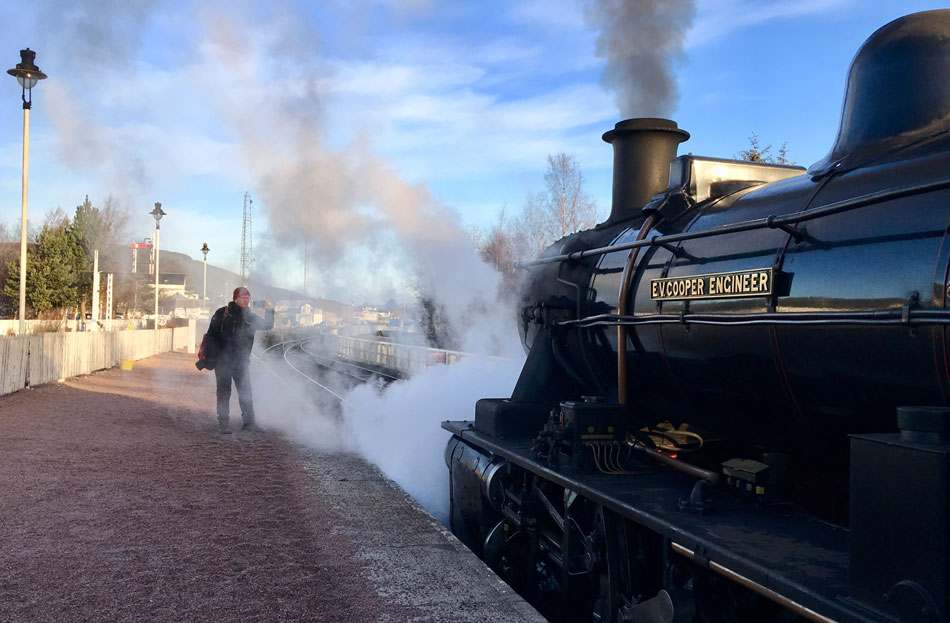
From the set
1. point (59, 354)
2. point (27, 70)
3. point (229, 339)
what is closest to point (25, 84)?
point (27, 70)

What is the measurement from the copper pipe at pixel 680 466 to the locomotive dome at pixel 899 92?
143 centimetres

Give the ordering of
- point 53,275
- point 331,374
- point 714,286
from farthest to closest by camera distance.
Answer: point 53,275
point 331,374
point 714,286

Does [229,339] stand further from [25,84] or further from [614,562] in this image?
[25,84]

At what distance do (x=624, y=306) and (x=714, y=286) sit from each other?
2.73 feet

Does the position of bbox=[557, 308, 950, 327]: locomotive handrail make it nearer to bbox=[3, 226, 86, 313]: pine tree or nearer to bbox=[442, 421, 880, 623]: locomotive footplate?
bbox=[442, 421, 880, 623]: locomotive footplate

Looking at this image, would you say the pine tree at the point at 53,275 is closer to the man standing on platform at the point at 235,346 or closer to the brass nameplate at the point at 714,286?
the man standing on platform at the point at 235,346

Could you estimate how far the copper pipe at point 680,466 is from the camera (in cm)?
344

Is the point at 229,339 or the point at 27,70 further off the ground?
the point at 27,70

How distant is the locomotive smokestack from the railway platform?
2.67 meters

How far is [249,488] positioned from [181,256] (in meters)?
92.2

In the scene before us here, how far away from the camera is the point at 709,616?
3.15 m

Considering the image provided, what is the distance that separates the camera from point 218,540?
500cm

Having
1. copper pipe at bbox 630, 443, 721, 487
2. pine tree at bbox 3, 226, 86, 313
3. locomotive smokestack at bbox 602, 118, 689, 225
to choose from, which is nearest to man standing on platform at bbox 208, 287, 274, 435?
locomotive smokestack at bbox 602, 118, 689, 225

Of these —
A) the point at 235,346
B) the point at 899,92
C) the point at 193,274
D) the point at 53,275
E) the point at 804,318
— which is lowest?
the point at 235,346
